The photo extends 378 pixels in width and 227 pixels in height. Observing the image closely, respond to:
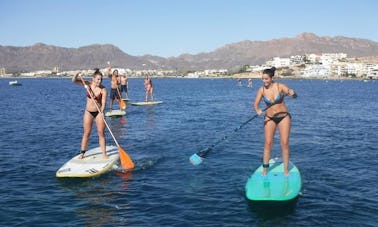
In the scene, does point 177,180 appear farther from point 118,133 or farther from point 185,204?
point 118,133

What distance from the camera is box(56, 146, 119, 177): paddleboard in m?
13.4

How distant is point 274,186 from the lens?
448 inches

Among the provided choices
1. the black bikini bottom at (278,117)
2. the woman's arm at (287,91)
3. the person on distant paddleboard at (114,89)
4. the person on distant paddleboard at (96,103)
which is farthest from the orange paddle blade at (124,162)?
the person on distant paddleboard at (114,89)

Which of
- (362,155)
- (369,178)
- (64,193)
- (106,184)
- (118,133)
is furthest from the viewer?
(118,133)

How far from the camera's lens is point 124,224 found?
32.9 feet

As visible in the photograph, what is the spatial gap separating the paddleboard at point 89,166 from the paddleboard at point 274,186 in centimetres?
499

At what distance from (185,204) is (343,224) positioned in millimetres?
3982

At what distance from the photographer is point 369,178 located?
1400 centimetres

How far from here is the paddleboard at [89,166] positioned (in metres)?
13.4

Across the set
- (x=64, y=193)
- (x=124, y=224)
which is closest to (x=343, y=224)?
(x=124, y=224)

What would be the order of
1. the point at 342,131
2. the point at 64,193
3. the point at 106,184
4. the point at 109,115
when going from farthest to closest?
the point at 109,115 < the point at 342,131 < the point at 106,184 < the point at 64,193

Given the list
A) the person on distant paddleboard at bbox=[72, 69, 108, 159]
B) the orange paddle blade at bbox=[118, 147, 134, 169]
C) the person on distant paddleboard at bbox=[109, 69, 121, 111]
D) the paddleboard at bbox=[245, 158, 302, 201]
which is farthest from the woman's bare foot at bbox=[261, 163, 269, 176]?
the person on distant paddleboard at bbox=[109, 69, 121, 111]

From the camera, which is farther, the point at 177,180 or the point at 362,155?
the point at 362,155

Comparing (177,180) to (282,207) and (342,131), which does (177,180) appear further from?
(342,131)
